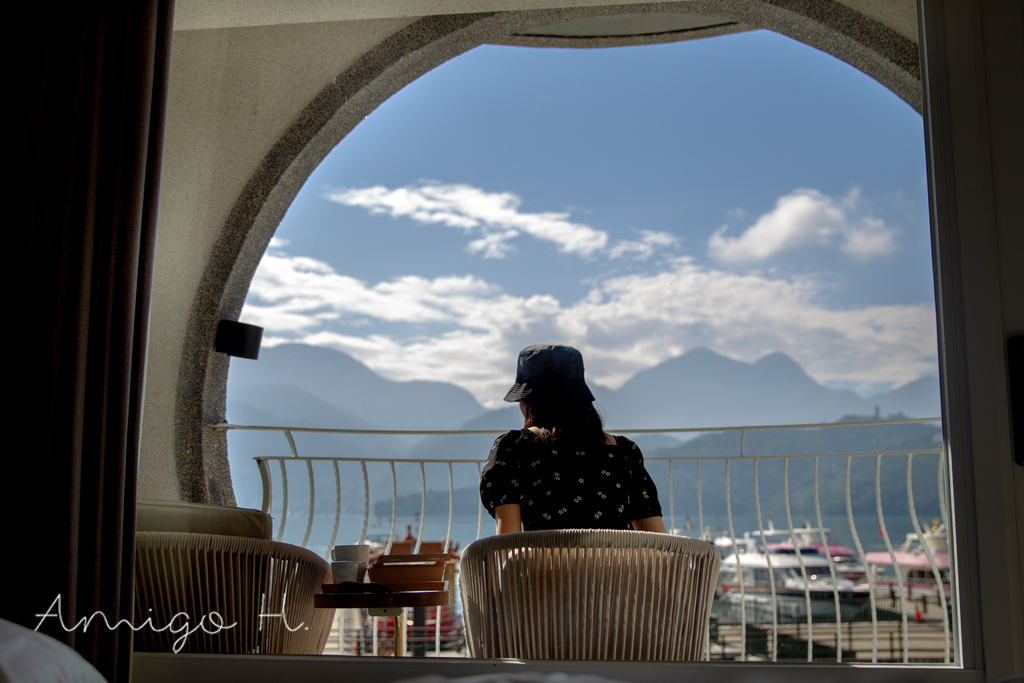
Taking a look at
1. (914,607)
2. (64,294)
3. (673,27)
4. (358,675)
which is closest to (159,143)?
(64,294)

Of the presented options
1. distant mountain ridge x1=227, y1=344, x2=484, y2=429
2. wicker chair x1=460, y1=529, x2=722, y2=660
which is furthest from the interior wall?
distant mountain ridge x1=227, y1=344, x2=484, y2=429

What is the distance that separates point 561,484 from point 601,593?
0.49 m

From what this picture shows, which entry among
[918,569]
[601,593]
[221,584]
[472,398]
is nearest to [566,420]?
[601,593]

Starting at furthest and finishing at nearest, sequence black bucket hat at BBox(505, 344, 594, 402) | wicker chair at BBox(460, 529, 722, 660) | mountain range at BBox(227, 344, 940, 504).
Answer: mountain range at BBox(227, 344, 940, 504)
black bucket hat at BBox(505, 344, 594, 402)
wicker chair at BBox(460, 529, 722, 660)

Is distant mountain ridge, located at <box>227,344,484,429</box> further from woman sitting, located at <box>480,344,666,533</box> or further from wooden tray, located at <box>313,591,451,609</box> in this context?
wooden tray, located at <box>313,591,451,609</box>

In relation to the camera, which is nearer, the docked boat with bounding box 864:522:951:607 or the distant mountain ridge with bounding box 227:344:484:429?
the docked boat with bounding box 864:522:951:607

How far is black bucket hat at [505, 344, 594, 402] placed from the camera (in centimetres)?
226

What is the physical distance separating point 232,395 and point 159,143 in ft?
7.34

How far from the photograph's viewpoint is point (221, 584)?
6.05 feet

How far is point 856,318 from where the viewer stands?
20.1 metres

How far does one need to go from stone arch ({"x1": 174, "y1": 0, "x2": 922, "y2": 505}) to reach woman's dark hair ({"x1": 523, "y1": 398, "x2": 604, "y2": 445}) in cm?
191

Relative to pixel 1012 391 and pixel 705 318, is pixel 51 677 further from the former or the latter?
pixel 705 318

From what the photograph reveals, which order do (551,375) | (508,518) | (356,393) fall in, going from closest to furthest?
(508,518), (551,375), (356,393)

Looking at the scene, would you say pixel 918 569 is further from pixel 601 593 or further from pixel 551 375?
pixel 601 593
